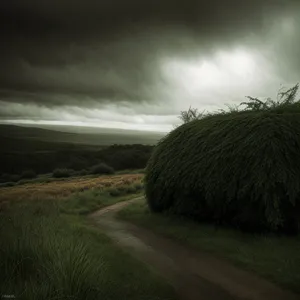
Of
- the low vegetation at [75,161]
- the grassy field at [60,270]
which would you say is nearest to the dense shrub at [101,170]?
the low vegetation at [75,161]

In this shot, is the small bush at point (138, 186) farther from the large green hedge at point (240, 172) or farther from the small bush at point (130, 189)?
the large green hedge at point (240, 172)

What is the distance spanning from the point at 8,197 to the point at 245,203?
1404 cm

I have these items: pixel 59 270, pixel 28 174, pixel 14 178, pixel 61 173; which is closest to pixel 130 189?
pixel 14 178

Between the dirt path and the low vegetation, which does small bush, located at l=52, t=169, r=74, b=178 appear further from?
the dirt path

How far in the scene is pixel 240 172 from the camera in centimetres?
1149

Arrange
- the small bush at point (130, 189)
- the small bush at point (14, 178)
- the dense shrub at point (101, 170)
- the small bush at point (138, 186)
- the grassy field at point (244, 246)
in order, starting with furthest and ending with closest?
the dense shrub at point (101, 170), the small bush at point (14, 178), the small bush at point (138, 186), the small bush at point (130, 189), the grassy field at point (244, 246)

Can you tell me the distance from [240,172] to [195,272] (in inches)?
162

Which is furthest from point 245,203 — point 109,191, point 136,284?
point 109,191

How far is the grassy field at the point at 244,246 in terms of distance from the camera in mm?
8149

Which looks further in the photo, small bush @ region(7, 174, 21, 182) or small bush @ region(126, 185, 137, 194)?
small bush @ region(7, 174, 21, 182)

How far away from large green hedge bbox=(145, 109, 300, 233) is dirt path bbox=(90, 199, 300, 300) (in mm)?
2068

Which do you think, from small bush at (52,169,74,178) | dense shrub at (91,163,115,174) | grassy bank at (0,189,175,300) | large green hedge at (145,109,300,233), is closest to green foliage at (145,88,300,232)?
large green hedge at (145,109,300,233)

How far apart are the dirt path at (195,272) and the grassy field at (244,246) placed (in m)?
0.34

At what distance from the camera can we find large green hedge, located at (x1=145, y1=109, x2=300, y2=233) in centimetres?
1074
